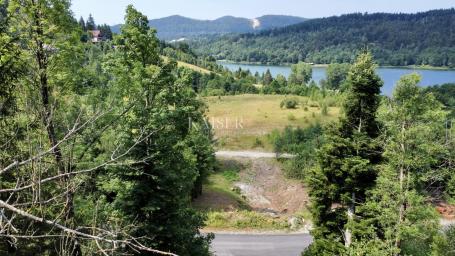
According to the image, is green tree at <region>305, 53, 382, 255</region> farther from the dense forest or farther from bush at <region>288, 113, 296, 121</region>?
bush at <region>288, 113, 296, 121</region>

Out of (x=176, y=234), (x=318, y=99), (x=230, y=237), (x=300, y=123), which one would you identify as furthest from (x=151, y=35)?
(x=318, y=99)

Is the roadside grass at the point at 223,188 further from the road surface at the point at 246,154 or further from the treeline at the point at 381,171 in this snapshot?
the treeline at the point at 381,171

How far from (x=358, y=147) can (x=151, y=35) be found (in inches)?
352

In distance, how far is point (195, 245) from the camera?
15258 mm

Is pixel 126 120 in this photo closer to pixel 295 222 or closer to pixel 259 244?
pixel 259 244

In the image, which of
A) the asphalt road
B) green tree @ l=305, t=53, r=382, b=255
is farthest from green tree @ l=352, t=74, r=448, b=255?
the asphalt road

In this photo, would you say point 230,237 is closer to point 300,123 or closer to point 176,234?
point 176,234

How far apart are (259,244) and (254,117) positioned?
41.6 meters

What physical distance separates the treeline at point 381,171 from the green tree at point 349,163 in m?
0.04

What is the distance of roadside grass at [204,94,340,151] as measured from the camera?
56.6 meters

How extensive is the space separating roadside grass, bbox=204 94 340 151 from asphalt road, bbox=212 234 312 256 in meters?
24.8

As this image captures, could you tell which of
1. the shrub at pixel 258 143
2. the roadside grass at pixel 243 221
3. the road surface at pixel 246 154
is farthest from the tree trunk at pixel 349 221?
the shrub at pixel 258 143

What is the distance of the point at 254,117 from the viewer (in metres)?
68.5

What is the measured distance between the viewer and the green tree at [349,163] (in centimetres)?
1659
